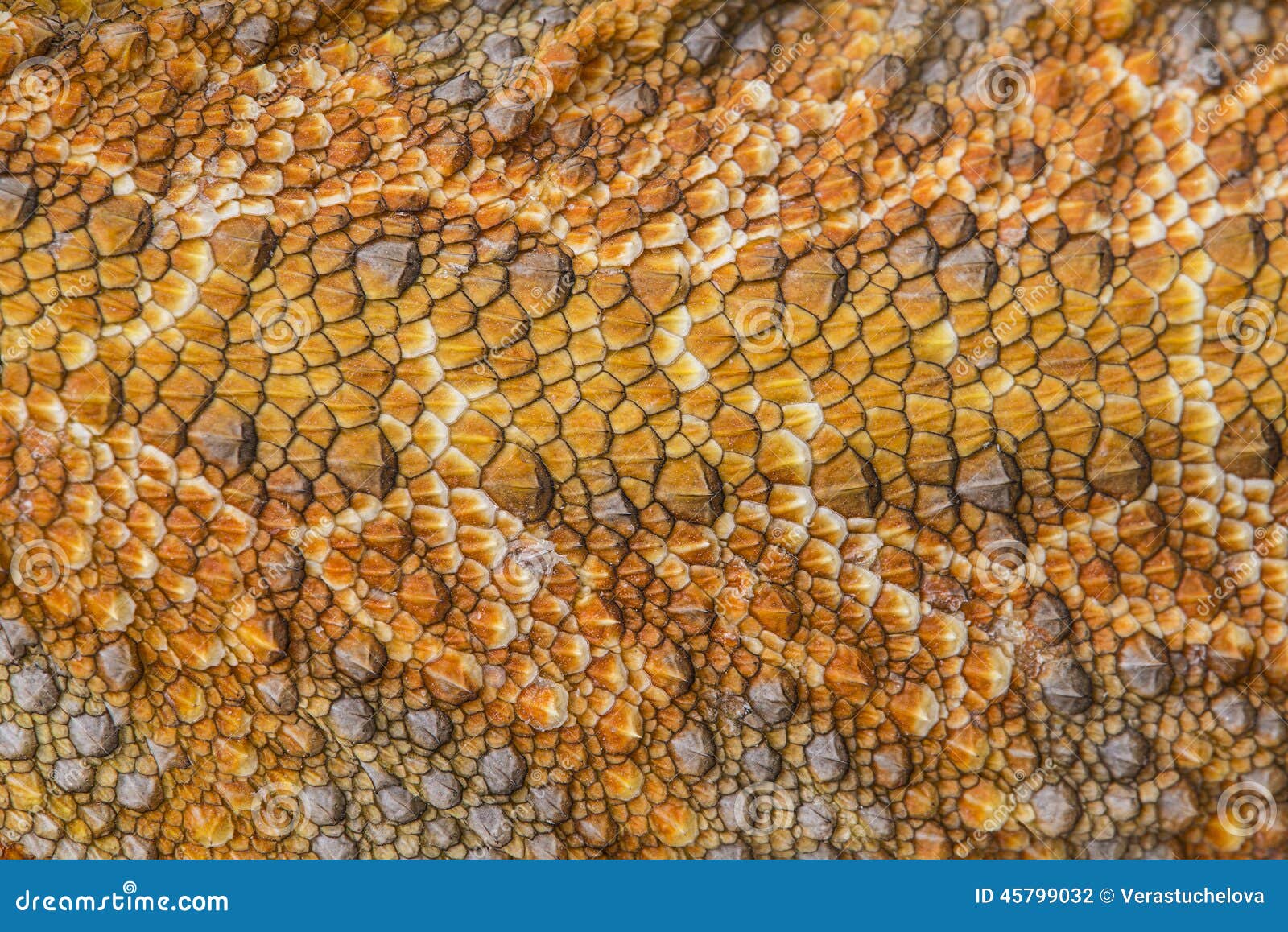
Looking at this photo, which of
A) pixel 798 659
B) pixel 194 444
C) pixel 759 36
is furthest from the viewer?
pixel 759 36

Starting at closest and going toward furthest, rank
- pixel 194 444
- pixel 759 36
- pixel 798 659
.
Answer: pixel 194 444 → pixel 798 659 → pixel 759 36

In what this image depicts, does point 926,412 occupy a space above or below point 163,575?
above

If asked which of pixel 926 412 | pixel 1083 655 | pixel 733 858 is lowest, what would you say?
pixel 733 858

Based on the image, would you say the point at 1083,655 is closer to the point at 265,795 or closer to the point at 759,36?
the point at 759,36

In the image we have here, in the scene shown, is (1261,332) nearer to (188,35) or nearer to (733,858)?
(733,858)

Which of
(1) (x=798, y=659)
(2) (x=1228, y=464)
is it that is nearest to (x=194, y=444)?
(1) (x=798, y=659)

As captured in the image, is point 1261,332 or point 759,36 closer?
point 1261,332
